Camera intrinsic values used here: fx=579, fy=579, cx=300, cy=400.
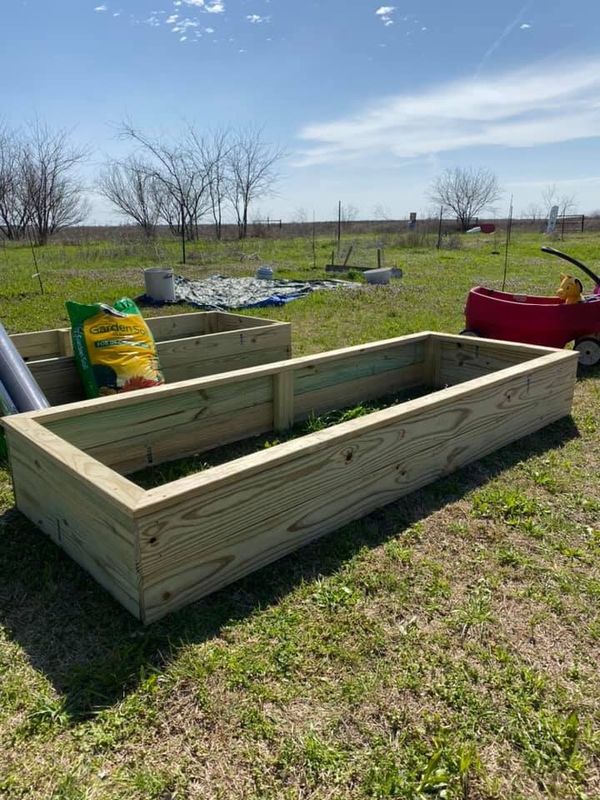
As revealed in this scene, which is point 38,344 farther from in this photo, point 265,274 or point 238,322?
point 265,274

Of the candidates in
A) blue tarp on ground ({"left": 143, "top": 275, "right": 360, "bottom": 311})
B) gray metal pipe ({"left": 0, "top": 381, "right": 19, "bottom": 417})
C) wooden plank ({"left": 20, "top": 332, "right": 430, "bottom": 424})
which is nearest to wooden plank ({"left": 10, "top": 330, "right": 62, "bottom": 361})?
gray metal pipe ({"left": 0, "top": 381, "right": 19, "bottom": 417})

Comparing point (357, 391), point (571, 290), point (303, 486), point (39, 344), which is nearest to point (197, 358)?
point (39, 344)

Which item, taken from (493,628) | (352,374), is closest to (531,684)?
(493,628)

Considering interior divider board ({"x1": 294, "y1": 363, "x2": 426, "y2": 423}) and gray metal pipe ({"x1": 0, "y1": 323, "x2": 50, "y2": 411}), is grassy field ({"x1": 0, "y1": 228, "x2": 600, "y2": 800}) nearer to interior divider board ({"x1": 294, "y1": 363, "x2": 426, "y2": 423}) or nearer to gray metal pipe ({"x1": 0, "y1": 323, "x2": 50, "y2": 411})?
gray metal pipe ({"x1": 0, "y1": 323, "x2": 50, "y2": 411})

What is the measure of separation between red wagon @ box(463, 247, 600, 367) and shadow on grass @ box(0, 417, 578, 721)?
2.88 meters

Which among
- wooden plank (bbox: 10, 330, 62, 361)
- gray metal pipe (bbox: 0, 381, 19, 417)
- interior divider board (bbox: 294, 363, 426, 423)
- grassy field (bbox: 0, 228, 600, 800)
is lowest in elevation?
grassy field (bbox: 0, 228, 600, 800)

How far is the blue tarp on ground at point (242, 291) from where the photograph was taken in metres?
8.34

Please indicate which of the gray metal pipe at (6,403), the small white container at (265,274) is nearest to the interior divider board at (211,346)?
the gray metal pipe at (6,403)

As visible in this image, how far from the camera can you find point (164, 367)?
414 centimetres

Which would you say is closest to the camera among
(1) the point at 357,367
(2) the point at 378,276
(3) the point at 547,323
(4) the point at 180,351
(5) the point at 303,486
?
(5) the point at 303,486

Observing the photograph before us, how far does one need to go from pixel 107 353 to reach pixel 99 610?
202cm

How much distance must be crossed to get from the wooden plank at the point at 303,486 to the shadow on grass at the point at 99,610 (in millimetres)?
66

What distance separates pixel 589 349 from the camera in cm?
486

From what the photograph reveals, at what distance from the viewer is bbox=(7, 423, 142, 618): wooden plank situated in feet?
5.71
